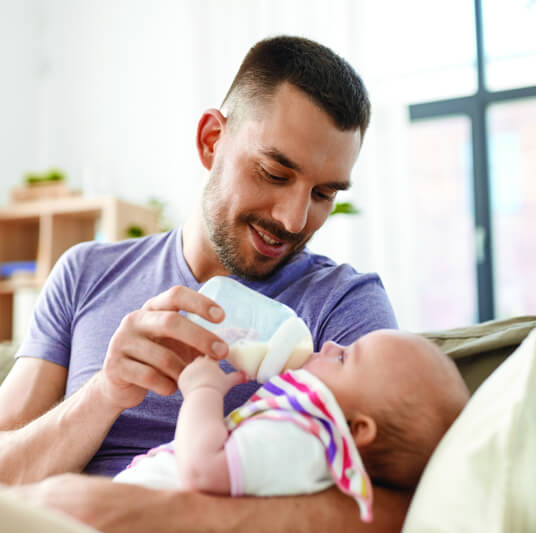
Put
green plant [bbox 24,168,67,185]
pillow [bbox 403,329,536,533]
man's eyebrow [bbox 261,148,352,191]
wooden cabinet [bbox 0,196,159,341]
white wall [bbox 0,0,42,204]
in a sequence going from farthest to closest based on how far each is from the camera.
Result: white wall [bbox 0,0,42,204]
green plant [bbox 24,168,67,185]
wooden cabinet [bbox 0,196,159,341]
man's eyebrow [bbox 261,148,352,191]
pillow [bbox 403,329,536,533]

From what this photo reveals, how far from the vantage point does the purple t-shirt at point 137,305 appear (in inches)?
45.8

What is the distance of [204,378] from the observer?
83 centimetres

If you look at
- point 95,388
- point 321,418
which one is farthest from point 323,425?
point 95,388

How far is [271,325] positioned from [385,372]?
189mm

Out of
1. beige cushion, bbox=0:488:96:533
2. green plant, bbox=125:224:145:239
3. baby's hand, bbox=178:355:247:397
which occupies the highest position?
green plant, bbox=125:224:145:239

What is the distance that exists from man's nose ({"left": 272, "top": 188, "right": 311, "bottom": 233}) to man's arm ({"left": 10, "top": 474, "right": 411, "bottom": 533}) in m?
0.63

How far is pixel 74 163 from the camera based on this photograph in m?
4.48

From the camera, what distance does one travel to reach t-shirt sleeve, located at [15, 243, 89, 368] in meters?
1.33

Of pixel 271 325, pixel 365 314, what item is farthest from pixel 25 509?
pixel 365 314

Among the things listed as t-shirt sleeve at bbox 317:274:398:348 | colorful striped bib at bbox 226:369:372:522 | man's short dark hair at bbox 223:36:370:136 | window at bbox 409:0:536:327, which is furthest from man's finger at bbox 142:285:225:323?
window at bbox 409:0:536:327

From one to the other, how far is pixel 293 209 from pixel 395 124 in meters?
2.50

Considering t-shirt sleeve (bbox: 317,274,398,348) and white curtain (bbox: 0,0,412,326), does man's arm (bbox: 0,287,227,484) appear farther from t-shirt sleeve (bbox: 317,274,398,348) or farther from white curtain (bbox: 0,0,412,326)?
white curtain (bbox: 0,0,412,326)

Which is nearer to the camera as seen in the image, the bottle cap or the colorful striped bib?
the colorful striped bib

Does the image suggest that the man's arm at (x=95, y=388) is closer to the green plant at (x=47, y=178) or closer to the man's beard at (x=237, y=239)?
the man's beard at (x=237, y=239)
